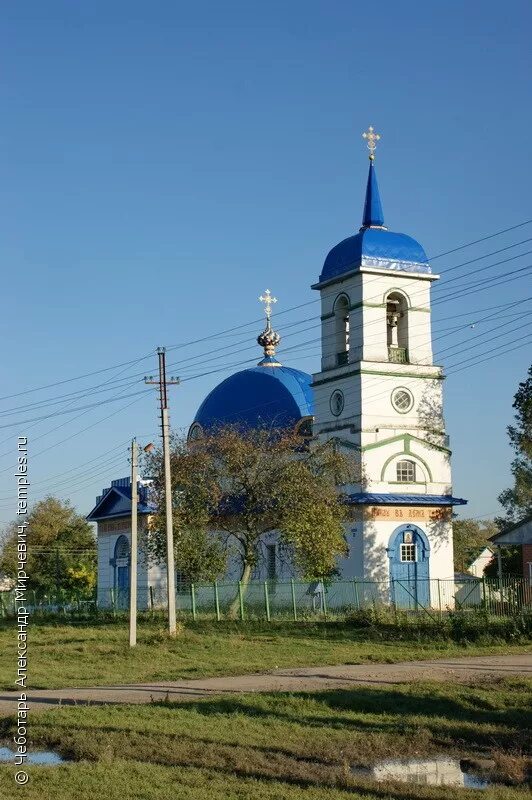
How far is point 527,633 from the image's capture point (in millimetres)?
27984

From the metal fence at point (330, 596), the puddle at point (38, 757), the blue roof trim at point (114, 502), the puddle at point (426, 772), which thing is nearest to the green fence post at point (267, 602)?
the metal fence at point (330, 596)

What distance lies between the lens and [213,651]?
27.4m

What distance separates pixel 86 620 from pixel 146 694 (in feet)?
81.3

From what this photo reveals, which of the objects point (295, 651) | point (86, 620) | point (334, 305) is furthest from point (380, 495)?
point (295, 651)

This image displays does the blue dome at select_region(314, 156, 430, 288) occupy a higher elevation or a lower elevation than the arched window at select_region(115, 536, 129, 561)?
higher

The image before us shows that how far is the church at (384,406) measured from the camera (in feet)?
137

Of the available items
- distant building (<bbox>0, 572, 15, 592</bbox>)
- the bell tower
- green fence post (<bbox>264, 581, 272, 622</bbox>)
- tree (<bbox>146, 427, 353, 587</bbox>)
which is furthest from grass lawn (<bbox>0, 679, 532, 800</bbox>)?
distant building (<bbox>0, 572, 15, 592</bbox>)

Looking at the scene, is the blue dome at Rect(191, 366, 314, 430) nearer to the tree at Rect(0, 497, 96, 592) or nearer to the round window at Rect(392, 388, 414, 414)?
the round window at Rect(392, 388, 414, 414)

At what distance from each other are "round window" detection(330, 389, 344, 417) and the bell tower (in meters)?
0.04

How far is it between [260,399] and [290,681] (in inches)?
1131

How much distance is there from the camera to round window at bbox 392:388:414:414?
4322cm

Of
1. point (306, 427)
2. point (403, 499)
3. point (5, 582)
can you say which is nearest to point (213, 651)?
point (403, 499)

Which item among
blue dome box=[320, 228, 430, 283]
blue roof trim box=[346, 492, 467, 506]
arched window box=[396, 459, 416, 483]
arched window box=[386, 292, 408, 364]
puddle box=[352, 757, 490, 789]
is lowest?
puddle box=[352, 757, 490, 789]

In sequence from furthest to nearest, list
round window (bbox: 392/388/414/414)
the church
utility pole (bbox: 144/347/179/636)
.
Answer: round window (bbox: 392/388/414/414) → the church → utility pole (bbox: 144/347/179/636)
